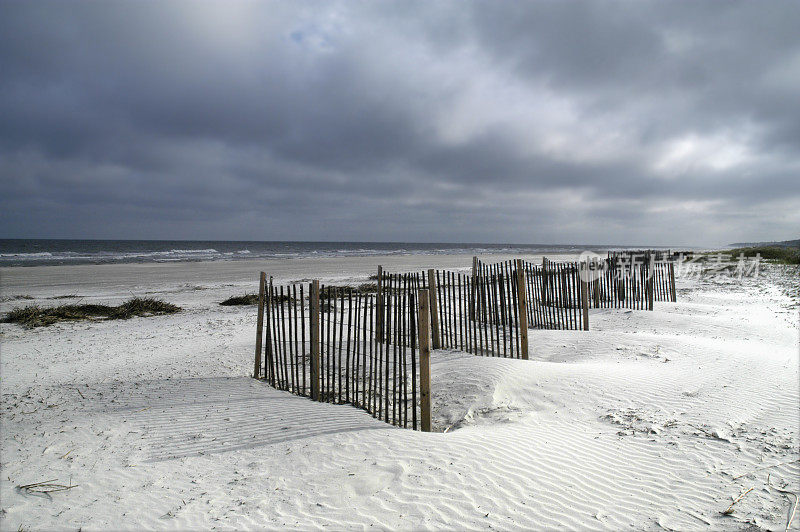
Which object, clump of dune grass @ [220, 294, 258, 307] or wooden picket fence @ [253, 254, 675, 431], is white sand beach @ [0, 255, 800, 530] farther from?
clump of dune grass @ [220, 294, 258, 307]

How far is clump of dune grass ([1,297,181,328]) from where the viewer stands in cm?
1113

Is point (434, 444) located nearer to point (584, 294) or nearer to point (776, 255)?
point (584, 294)

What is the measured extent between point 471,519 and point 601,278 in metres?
11.9

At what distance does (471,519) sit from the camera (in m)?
3.02

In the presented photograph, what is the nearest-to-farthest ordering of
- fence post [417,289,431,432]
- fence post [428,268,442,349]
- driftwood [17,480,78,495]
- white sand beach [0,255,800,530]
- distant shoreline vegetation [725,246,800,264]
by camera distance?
white sand beach [0,255,800,530] → driftwood [17,480,78,495] → fence post [417,289,431,432] → fence post [428,268,442,349] → distant shoreline vegetation [725,246,800,264]

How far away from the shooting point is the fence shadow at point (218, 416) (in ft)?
14.4

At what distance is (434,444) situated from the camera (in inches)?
161

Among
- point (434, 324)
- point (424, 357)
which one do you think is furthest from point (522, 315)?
point (424, 357)

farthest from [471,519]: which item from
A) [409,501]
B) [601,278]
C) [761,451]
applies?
[601,278]

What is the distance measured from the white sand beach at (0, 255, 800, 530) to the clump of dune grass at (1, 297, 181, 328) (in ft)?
10.4

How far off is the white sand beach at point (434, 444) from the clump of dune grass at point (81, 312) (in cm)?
318

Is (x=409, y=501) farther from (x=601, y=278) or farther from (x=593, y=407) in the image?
(x=601, y=278)

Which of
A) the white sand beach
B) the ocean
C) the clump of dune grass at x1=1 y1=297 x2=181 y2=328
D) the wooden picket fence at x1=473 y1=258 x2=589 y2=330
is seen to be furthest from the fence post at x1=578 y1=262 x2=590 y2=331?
the ocean

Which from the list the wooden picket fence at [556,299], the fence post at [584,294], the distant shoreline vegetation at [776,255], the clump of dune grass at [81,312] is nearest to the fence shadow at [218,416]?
the wooden picket fence at [556,299]
